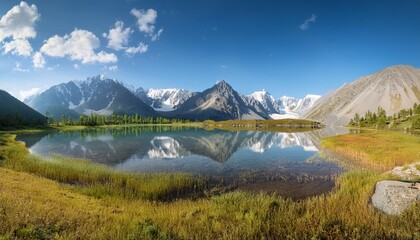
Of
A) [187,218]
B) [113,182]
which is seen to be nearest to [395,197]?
[187,218]

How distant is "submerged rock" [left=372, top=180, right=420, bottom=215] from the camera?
1678cm

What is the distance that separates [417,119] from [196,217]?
186 m

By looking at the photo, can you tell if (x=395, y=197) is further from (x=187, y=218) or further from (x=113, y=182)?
(x=113, y=182)

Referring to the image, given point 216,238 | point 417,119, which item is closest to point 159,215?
point 216,238

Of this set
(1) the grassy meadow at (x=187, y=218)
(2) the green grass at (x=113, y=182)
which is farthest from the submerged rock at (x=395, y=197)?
(2) the green grass at (x=113, y=182)

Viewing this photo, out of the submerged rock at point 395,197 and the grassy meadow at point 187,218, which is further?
the submerged rock at point 395,197

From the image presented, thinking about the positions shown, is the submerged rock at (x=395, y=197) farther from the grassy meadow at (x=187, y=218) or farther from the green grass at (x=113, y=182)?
the green grass at (x=113, y=182)

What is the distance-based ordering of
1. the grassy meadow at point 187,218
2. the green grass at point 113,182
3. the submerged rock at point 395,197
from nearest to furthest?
the grassy meadow at point 187,218, the submerged rock at point 395,197, the green grass at point 113,182

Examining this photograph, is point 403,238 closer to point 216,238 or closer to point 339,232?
point 339,232

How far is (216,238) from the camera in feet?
43.2

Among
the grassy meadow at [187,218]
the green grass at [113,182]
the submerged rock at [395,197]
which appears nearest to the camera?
the grassy meadow at [187,218]

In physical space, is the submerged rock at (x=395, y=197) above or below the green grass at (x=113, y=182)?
above

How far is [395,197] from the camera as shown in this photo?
690 inches

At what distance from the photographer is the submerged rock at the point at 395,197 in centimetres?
1678
